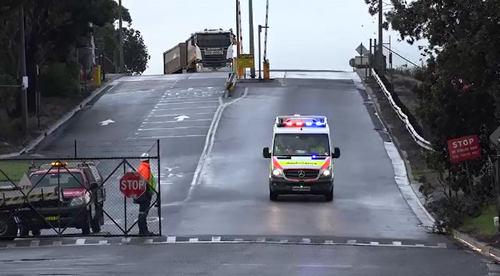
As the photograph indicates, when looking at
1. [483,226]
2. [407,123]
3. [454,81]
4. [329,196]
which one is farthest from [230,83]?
[483,226]

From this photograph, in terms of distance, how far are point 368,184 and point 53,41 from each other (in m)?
21.7

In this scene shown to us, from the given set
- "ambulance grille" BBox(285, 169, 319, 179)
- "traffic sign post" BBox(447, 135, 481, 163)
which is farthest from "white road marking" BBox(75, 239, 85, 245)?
"traffic sign post" BBox(447, 135, 481, 163)

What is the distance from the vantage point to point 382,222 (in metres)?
26.7

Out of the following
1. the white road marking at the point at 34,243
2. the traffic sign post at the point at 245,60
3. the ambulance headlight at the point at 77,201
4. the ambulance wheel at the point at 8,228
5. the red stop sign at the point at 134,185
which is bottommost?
the white road marking at the point at 34,243

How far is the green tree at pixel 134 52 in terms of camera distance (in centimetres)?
11584

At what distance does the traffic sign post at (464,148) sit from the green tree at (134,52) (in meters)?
91.7

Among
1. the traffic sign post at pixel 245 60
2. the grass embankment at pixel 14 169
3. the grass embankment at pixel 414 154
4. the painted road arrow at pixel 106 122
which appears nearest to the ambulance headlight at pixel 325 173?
the grass embankment at pixel 414 154

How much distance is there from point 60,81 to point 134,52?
63.5m

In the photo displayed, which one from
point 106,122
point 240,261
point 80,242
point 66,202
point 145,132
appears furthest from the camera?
point 106,122

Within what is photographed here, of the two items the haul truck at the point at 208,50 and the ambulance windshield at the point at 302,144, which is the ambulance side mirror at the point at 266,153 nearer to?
the ambulance windshield at the point at 302,144

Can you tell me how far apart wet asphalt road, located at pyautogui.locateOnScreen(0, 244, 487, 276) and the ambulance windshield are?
9.15 m

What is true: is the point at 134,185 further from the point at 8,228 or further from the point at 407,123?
the point at 407,123

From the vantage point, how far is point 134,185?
23.5 metres

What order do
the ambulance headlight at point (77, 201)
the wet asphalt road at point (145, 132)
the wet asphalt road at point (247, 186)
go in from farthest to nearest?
the wet asphalt road at point (145, 132) < the ambulance headlight at point (77, 201) < the wet asphalt road at point (247, 186)
